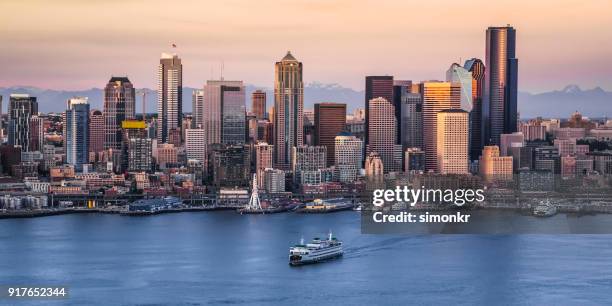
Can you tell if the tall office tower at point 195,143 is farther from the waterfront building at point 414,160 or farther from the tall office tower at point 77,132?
the waterfront building at point 414,160

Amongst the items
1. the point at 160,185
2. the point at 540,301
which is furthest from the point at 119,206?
the point at 540,301

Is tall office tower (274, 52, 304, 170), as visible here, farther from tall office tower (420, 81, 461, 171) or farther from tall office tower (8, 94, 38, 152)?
tall office tower (8, 94, 38, 152)

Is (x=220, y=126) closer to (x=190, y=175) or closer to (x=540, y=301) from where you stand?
(x=190, y=175)

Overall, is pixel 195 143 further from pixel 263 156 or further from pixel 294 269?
pixel 294 269

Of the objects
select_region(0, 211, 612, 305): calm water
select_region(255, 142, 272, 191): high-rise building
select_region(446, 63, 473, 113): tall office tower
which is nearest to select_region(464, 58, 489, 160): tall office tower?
select_region(446, 63, 473, 113): tall office tower

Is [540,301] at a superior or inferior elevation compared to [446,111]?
inferior

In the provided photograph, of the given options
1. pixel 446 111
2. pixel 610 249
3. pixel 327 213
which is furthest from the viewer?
pixel 446 111

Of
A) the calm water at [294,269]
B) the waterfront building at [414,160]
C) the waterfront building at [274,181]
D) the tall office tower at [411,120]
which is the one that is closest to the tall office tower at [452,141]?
the waterfront building at [414,160]

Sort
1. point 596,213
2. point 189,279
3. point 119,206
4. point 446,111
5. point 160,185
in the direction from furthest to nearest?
point 446,111, point 160,185, point 119,206, point 596,213, point 189,279
